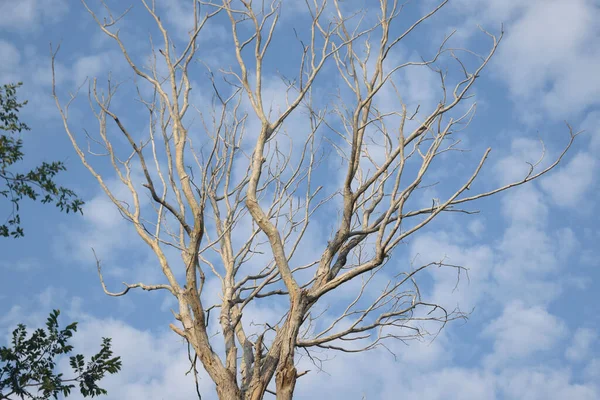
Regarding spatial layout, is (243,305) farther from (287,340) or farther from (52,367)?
(52,367)

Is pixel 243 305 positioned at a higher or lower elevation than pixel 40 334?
higher

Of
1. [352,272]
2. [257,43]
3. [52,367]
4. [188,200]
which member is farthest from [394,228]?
[52,367]

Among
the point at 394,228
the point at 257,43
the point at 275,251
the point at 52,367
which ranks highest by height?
the point at 257,43

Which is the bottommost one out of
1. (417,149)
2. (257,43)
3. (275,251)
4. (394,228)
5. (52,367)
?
(52,367)

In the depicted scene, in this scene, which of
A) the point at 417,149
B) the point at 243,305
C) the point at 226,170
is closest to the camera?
the point at 417,149

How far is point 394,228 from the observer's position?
5.43m

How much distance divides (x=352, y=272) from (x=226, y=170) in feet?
8.97

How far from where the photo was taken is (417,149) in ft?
20.1

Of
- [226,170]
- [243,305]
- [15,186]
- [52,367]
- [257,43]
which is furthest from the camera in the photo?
A: [226,170]

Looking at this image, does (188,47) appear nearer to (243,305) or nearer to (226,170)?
(226,170)

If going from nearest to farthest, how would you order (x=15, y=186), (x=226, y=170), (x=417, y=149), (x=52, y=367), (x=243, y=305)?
(x=52, y=367) < (x=15, y=186) < (x=417, y=149) < (x=243, y=305) < (x=226, y=170)

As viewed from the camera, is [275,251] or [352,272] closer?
[352,272]

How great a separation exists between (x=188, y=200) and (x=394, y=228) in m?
1.94

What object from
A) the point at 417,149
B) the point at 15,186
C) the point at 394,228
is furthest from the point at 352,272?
the point at 15,186
